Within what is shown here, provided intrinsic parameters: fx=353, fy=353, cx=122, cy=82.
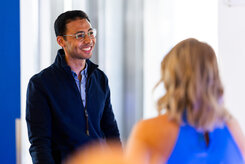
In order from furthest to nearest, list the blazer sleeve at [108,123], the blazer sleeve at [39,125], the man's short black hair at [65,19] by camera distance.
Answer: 1. the blazer sleeve at [108,123]
2. the man's short black hair at [65,19]
3. the blazer sleeve at [39,125]

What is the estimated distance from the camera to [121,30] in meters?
2.65

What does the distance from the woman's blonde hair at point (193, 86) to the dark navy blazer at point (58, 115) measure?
86 cm

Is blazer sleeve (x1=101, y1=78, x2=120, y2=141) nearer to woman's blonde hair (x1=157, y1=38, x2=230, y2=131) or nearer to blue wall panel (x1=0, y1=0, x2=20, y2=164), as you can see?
blue wall panel (x1=0, y1=0, x2=20, y2=164)

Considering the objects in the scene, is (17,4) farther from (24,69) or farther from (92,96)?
(92,96)

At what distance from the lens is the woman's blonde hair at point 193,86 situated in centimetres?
119

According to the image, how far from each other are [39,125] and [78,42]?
53 cm

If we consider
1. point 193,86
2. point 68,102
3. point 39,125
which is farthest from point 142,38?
point 193,86

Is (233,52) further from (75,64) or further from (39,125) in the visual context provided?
(39,125)

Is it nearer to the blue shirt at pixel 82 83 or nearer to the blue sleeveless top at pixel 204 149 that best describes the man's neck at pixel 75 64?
the blue shirt at pixel 82 83

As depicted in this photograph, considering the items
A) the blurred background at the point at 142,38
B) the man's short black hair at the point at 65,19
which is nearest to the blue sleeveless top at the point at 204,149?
the man's short black hair at the point at 65,19

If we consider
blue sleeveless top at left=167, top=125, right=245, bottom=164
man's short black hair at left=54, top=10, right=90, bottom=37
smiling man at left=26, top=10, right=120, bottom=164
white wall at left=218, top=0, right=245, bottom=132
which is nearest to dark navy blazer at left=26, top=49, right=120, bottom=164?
smiling man at left=26, top=10, right=120, bottom=164

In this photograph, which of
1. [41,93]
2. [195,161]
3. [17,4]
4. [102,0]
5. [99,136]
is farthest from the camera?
[102,0]

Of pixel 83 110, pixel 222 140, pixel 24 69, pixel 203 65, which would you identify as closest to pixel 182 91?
pixel 203 65

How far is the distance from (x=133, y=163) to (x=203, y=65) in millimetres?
406
